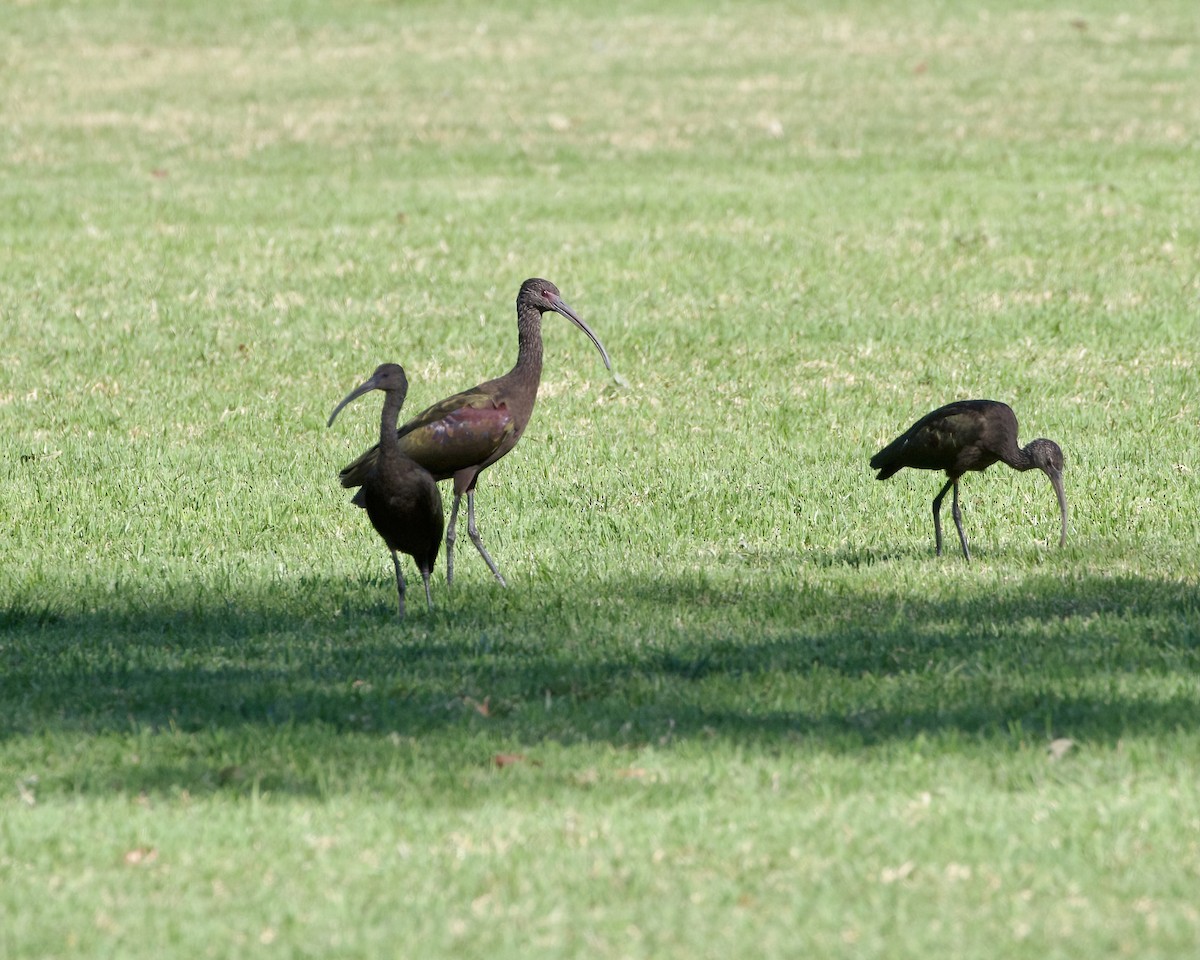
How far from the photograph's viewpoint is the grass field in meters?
5.62

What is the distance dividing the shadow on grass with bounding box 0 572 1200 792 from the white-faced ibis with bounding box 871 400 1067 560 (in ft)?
2.84

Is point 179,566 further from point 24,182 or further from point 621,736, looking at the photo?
point 24,182

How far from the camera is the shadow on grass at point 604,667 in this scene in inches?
273

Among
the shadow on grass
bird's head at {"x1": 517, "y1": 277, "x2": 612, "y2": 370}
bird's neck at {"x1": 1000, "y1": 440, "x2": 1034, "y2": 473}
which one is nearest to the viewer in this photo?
the shadow on grass

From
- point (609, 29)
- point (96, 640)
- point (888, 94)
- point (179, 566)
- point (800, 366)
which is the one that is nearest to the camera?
point (96, 640)

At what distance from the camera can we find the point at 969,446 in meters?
9.88

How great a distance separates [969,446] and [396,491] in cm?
317

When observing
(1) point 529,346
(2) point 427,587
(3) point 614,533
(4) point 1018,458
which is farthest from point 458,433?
(4) point 1018,458

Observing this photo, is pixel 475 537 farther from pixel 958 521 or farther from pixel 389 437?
pixel 958 521

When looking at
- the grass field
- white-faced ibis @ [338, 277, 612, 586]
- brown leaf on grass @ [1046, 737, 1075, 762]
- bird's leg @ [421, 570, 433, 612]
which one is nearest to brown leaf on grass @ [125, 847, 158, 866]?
the grass field

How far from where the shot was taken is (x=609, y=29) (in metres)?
31.4

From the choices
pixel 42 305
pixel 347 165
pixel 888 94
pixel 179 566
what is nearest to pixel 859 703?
pixel 179 566

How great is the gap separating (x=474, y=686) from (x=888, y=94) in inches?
784

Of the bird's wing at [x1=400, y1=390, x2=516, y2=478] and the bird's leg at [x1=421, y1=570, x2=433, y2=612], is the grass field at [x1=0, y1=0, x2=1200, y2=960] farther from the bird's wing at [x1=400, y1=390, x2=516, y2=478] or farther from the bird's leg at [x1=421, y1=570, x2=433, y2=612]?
the bird's wing at [x1=400, y1=390, x2=516, y2=478]
